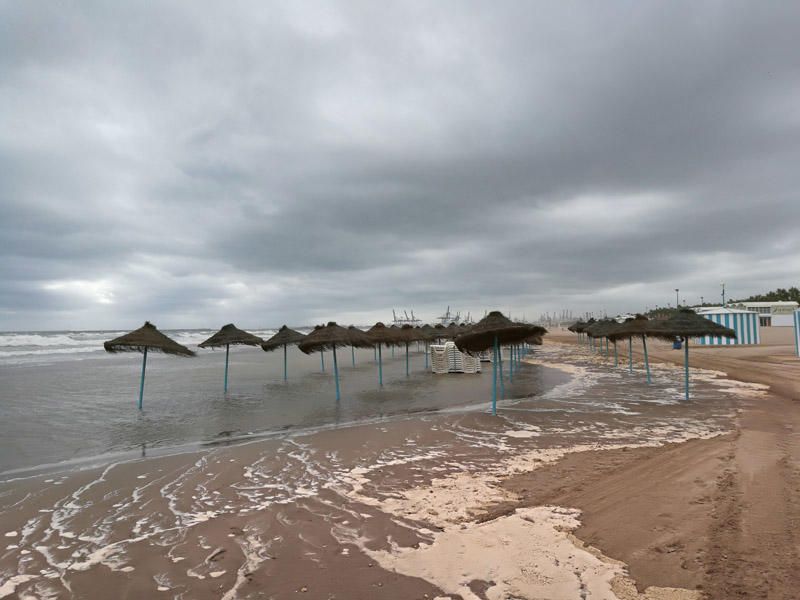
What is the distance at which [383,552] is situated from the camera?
3.77m

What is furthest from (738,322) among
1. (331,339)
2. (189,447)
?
(189,447)

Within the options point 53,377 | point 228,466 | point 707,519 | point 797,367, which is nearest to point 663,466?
point 707,519

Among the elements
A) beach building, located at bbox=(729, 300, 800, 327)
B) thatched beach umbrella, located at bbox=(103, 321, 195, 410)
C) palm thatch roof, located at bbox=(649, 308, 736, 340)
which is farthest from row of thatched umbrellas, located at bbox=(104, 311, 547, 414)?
beach building, located at bbox=(729, 300, 800, 327)

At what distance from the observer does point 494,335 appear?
10.5 metres

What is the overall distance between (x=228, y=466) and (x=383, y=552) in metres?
3.82

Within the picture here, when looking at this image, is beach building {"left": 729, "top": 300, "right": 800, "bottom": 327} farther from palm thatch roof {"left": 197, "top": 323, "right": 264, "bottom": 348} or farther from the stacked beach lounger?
palm thatch roof {"left": 197, "top": 323, "right": 264, "bottom": 348}

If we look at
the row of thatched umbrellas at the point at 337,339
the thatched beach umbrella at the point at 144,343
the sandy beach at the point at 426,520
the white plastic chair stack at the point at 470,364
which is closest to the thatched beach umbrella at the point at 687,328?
the row of thatched umbrellas at the point at 337,339

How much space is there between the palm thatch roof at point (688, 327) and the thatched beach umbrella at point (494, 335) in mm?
4947

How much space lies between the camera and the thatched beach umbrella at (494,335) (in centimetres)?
1030

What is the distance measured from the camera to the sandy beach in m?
3.28

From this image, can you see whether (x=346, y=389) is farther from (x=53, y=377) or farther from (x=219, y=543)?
(x=53, y=377)

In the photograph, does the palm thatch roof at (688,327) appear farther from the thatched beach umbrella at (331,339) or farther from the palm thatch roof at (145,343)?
the palm thatch roof at (145,343)

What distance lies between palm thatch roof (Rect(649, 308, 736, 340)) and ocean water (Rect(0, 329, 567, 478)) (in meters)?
4.25

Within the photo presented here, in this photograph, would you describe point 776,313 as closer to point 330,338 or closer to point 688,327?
point 688,327
